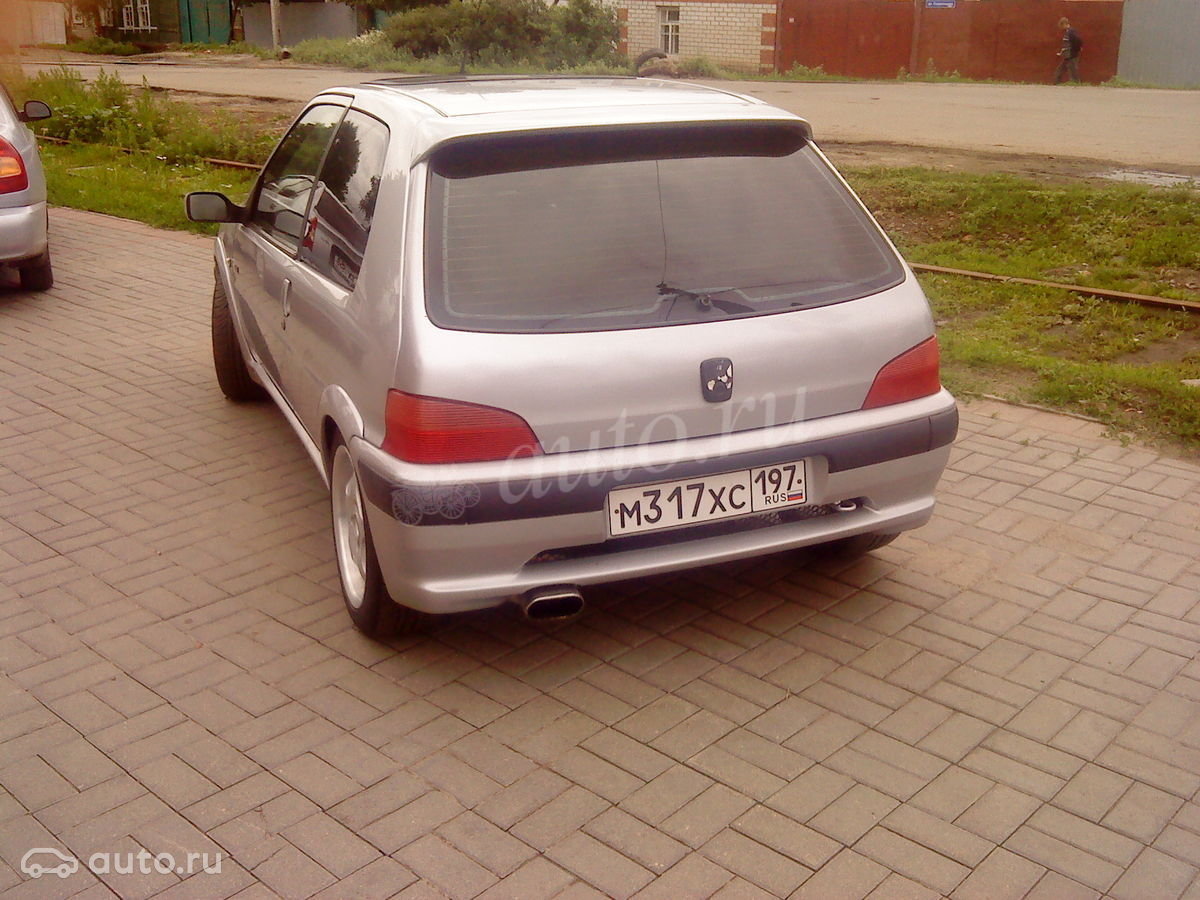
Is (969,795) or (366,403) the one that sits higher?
(366,403)

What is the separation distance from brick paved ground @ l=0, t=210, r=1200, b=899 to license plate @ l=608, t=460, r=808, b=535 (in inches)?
21.5

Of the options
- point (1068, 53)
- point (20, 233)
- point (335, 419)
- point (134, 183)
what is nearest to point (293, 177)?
point (335, 419)

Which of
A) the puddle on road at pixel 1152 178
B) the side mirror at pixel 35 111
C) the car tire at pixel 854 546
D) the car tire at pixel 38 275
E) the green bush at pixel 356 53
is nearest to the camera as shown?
the car tire at pixel 854 546

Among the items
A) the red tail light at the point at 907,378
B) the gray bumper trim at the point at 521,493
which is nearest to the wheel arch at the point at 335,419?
the gray bumper trim at the point at 521,493

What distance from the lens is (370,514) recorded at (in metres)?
3.70

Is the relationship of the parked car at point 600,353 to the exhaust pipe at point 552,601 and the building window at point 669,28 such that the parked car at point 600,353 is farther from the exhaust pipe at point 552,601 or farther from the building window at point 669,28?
the building window at point 669,28

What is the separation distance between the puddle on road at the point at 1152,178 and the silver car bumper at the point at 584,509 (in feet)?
29.8

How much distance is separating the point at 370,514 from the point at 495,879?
1.17m

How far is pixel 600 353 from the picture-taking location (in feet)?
11.5

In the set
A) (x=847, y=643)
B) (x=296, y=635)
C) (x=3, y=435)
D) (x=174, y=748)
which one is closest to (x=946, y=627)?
(x=847, y=643)

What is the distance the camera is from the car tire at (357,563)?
12.8ft

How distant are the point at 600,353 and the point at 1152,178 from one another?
35.3 feet

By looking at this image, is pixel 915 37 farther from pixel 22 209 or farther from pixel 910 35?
pixel 22 209

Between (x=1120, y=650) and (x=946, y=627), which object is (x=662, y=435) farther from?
(x=1120, y=650)
